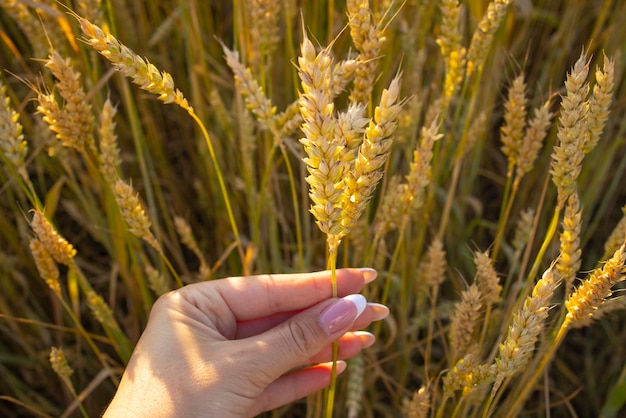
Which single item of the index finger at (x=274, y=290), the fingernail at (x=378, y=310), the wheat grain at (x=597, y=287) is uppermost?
the wheat grain at (x=597, y=287)

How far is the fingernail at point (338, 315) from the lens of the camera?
0.99m

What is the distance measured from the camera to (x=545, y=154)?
1.75 metres

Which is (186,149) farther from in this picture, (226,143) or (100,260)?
(100,260)

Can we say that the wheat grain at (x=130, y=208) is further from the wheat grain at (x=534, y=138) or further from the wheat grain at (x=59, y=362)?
the wheat grain at (x=534, y=138)

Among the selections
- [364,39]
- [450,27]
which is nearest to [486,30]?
[450,27]

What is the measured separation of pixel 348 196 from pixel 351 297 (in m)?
0.29

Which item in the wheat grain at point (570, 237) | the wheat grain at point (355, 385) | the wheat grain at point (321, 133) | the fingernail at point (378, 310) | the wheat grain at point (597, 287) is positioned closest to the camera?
the wheat grain at point (321, 133)

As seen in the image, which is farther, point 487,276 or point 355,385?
point 355,385

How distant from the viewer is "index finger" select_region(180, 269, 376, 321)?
1124 mm

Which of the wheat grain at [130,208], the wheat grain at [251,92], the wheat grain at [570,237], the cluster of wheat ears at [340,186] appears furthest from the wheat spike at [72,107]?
the wheat grain at [570,237]

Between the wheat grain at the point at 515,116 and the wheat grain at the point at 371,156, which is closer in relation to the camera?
the wheat grain at the point at 371,156

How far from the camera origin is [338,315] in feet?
3.26

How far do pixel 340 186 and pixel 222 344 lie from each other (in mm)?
411

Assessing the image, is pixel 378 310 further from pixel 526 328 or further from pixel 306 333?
pixel 526 328
